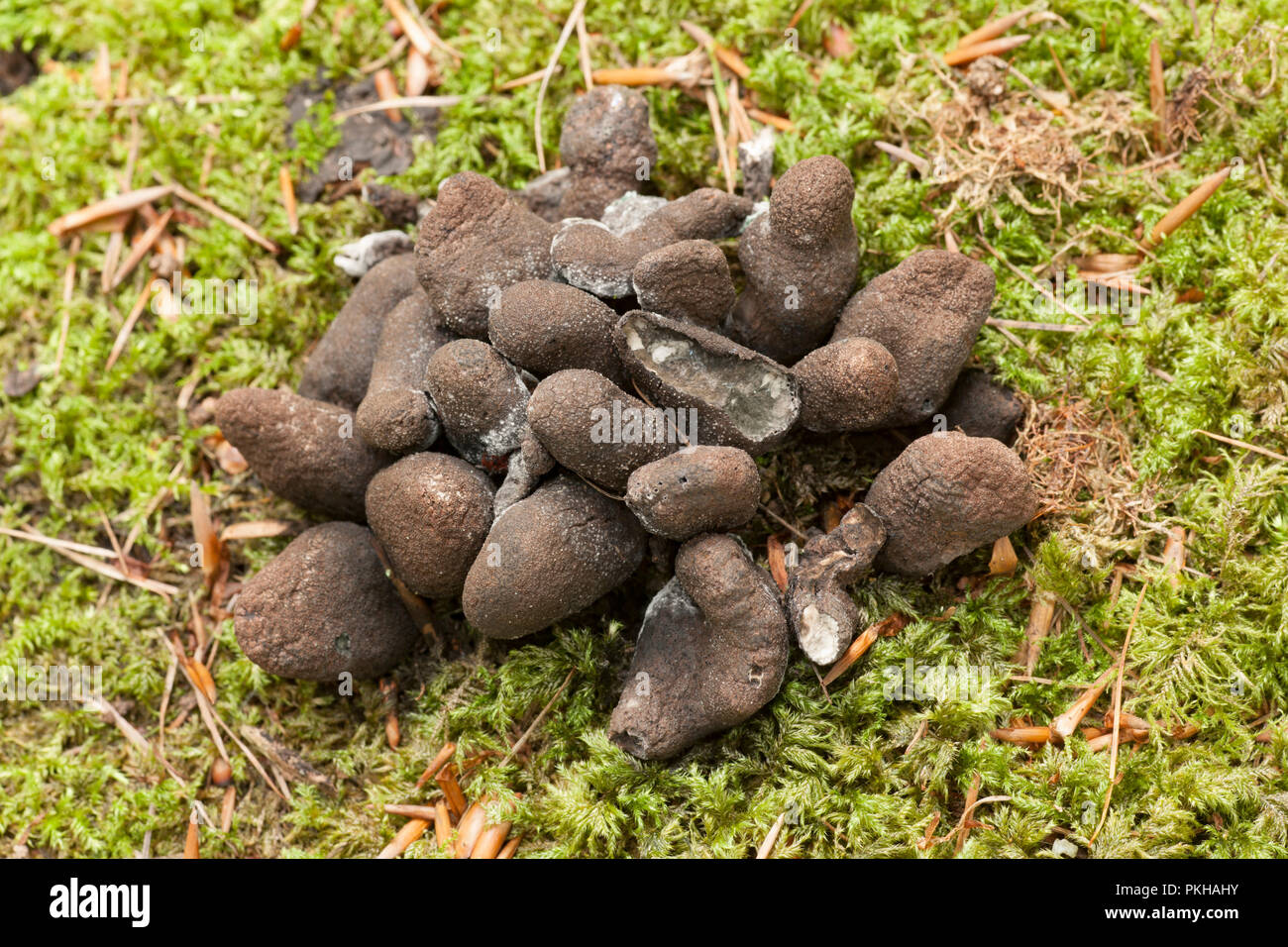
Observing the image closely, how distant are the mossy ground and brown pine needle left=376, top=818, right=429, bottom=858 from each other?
0.11ft

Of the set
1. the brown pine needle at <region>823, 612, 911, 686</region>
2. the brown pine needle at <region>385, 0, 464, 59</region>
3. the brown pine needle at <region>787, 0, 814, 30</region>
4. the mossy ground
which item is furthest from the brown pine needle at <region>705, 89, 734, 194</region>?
the brown pine needle at <region>823, 612, 911, 686</region>

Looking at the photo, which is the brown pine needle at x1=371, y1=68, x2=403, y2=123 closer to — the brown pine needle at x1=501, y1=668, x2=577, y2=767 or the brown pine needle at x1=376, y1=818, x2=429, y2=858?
the brown pine needle at x1=501, y1=668, x2=577, y2=767

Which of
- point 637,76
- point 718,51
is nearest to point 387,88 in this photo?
point 637,76

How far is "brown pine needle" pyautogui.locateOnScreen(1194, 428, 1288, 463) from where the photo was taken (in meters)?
2.47

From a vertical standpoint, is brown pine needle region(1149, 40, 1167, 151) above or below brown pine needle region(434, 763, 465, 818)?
above

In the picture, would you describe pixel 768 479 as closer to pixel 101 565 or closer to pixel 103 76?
pixel 101 565

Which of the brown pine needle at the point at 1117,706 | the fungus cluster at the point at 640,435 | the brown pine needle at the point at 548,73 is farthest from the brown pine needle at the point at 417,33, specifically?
the brown pine needle at the point at 1117,706

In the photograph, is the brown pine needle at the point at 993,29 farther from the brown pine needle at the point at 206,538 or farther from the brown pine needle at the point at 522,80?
the brown pine needle at the point at 206,538

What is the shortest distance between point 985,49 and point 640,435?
170cm

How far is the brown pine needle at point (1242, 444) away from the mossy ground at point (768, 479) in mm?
25

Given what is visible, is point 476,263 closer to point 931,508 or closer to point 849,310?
point 849,310

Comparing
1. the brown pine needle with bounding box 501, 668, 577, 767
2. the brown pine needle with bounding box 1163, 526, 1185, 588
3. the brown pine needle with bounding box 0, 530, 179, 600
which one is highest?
the brown pine needle with bounding box 1163, 526, 1185, 588

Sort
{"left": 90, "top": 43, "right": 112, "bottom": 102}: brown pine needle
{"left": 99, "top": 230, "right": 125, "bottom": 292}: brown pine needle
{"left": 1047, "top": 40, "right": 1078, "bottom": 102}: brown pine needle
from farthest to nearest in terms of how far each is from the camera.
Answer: {"left": 90, "top": 43, "right": 112, "bottom": 102}: brown pine needle
{"left": 99, "top": 230, "right": 125, "bottom": 292}: brown pine needle
{"left": 1047, "top": 40, "right": 1078, "bottom": 102}: brown pine needle

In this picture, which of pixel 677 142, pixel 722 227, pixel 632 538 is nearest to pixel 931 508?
pixel 632 538
